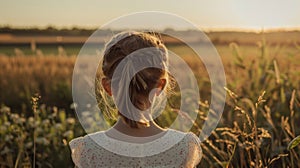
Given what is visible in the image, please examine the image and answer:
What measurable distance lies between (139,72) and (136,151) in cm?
30

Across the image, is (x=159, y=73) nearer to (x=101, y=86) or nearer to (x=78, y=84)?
(x=101, y=86)

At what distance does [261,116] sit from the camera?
14.0 feet

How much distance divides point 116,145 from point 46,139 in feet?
7.21

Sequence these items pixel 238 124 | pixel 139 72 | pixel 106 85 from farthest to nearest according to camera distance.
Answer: pixel 238 124
pixel 106 85
pixel 139 72

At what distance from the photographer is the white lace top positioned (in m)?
2.07

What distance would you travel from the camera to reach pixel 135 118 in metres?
2.03

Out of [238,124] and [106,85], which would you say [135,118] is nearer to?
[106,85]

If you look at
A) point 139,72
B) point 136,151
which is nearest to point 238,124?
point 136,151

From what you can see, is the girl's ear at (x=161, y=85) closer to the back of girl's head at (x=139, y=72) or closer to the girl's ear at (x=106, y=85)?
the back of girl's head at (x=139, y=72)

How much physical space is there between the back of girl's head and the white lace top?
8 cm

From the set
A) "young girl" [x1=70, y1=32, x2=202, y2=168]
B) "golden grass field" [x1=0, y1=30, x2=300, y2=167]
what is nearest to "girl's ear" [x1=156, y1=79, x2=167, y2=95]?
"young girl" [x1=70, y1=32, x2=202, y2=168]

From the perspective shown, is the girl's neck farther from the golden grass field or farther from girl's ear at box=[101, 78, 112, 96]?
the golden grass field

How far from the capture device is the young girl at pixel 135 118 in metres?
2.00

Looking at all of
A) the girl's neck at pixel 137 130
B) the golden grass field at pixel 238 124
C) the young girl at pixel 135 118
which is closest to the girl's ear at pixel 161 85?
the young girl at pixel 135 118
